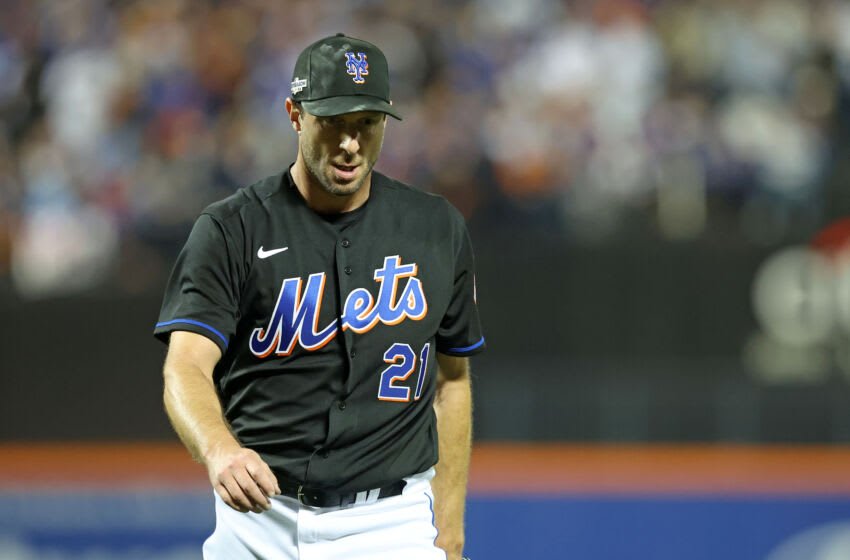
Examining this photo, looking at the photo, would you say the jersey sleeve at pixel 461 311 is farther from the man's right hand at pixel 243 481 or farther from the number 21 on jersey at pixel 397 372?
the man's right hand at pixel 243 481

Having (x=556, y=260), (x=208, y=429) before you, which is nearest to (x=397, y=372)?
(x=208, y=429)

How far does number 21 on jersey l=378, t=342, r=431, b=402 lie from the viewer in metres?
3.83

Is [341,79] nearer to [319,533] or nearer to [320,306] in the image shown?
[320,306]

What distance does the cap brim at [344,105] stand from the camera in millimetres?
3604

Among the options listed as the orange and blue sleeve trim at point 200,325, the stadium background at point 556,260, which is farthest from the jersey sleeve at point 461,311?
the stadium background at point 556,260

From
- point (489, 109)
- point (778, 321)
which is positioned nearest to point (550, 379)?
point (778, 321)

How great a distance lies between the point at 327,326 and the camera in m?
3.78

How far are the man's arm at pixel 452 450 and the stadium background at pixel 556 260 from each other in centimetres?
371

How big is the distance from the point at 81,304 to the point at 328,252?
5.32 metres

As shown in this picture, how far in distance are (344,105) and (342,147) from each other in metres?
0.13

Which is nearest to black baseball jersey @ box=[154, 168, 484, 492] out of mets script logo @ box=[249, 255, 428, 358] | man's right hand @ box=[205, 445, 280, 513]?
mets script logo @ box=[249, 255, 428, 358]

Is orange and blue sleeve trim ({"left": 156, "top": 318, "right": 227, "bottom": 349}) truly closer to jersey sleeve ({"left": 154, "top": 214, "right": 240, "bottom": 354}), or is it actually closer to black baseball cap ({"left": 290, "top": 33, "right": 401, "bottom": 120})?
jersey sleeve ({"left": 154, "top": 214, "right": 240, "bottom": 354})

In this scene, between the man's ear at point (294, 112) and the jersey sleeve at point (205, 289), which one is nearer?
the jersey sleeve at point (205, 289)

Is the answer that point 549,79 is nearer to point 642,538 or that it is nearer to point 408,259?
point 642,538
